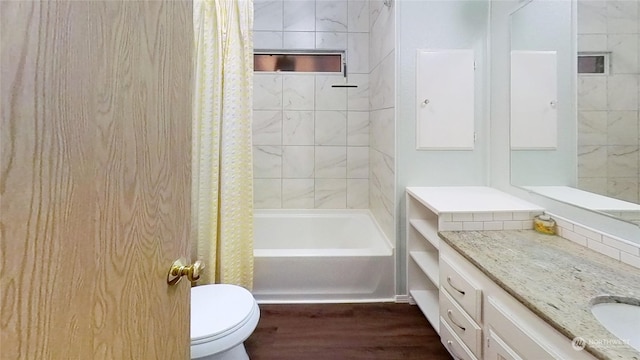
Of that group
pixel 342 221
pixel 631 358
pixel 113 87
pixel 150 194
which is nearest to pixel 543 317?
pixel 631 358

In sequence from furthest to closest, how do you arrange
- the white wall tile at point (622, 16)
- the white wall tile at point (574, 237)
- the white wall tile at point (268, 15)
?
the white wall tile at point (268, 15) → the white wall tile at point (574, 237) → the white wall tile at point (622, 16)

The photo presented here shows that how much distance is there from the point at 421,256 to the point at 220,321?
1.34 metres

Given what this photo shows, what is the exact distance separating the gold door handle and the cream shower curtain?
1208 millimetres

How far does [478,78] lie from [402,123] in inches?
23.3

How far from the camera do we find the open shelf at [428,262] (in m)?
1.97

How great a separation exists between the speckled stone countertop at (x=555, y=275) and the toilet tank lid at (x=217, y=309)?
3.15 feet

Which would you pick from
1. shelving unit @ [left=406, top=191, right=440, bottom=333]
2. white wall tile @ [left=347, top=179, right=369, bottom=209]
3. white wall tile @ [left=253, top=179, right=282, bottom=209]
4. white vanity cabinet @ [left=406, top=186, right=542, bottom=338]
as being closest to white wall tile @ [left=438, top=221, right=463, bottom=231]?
white vanity cabinet @ [left=406, top=186, right=542, bottom=338]

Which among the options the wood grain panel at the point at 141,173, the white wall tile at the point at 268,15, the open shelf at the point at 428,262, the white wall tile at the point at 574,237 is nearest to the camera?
the wood grain panel at the point at 141,173

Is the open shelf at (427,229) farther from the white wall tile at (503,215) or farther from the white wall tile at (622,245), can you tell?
the white wall tile at (622,245)

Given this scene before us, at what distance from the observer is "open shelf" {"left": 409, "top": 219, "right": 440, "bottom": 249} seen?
1.93 m

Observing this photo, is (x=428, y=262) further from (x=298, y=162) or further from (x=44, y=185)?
(x=44, y=185)

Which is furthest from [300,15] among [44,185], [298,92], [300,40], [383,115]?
[44,185]

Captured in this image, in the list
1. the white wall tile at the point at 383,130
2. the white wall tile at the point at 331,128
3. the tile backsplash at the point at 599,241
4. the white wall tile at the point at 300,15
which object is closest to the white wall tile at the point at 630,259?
the tile backsplash at the point at 599,241

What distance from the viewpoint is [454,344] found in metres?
1.51
